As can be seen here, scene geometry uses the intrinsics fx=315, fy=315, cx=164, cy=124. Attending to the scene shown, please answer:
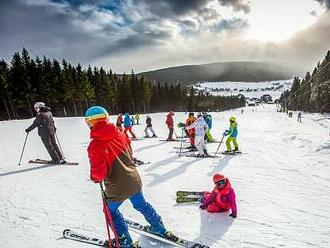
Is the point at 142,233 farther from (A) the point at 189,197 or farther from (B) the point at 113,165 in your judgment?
(A) the point at 189,197

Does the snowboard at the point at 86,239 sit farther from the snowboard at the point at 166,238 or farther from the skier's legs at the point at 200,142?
the skier's legs at the point at 200,142

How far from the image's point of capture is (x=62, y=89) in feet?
194

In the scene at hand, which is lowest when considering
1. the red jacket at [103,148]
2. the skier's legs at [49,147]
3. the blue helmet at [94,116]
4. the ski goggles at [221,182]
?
the ski goggles at [221,182]

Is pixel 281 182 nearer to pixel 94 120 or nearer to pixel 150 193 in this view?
pixel 150 193

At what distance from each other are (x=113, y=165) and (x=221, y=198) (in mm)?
3135

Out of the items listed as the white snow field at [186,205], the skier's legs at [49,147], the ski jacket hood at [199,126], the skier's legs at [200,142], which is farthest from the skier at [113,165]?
the skier's legs at [200,142]

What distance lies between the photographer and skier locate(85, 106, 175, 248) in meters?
4.05

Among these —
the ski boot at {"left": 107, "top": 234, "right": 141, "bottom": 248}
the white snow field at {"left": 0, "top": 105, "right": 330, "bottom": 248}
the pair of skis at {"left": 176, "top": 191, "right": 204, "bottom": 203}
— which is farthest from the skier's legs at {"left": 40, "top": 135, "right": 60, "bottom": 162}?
the ski boot at {"left": 107, "top": 234, "right": 141, "bottom": 248}

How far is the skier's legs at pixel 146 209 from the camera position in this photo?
456 centimetres

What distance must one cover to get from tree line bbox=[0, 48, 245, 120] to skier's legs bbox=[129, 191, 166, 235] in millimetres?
54038

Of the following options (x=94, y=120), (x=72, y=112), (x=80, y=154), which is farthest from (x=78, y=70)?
(x=94, y=120)

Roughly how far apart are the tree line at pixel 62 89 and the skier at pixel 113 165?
54.0 metres

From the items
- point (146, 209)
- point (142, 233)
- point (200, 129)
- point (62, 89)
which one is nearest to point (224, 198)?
point (142, 233)

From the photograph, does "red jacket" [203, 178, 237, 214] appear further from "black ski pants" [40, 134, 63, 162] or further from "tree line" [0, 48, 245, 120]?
"tree line" [0, 48, 245, 120]
